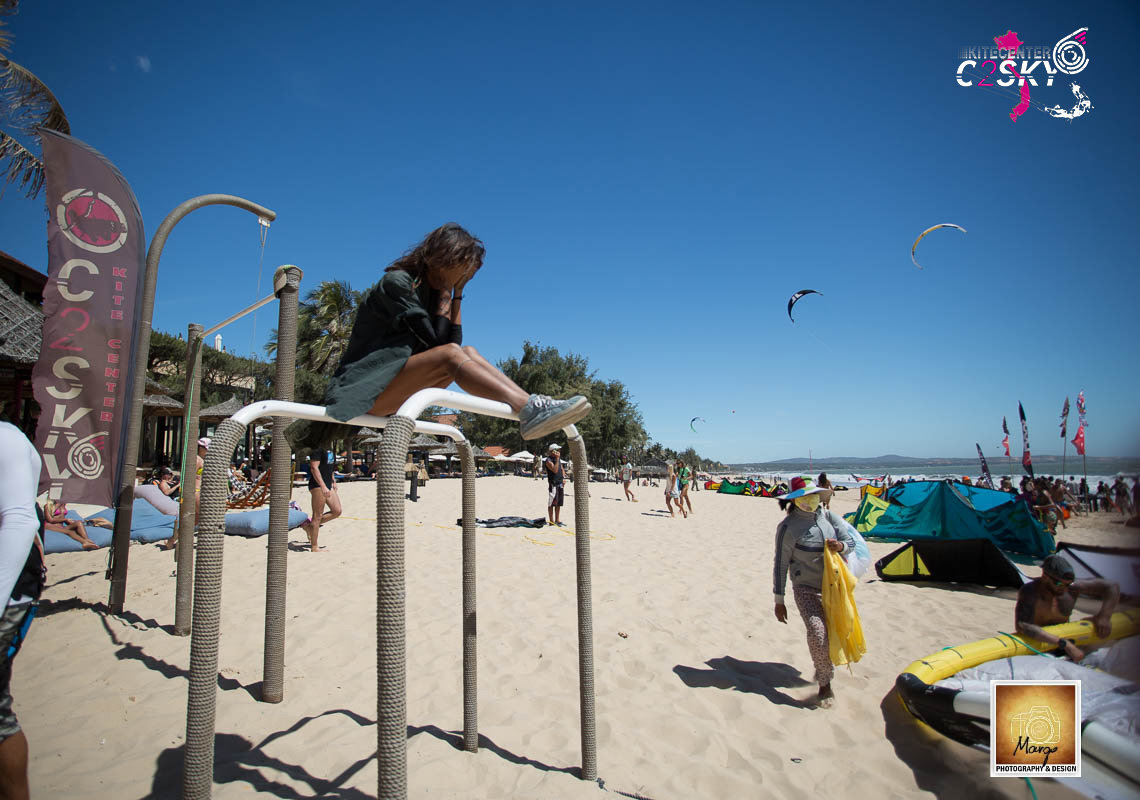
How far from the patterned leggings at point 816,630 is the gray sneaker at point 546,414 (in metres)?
3.00

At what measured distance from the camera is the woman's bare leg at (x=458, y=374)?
212 cm

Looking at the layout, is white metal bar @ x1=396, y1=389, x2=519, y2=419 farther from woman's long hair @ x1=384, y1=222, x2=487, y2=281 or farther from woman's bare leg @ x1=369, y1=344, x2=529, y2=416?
woman's long hair @ x1=384, y1=222, x2=487, y2=281

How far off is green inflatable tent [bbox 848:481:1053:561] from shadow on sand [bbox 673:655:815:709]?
5704 mm

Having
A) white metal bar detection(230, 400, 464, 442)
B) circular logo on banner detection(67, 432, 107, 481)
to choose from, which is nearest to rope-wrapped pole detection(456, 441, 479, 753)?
white metal bar detection(230, 400, 464, 442)

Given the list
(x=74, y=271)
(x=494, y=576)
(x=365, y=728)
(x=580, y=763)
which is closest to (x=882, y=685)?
(x=580, y=763)

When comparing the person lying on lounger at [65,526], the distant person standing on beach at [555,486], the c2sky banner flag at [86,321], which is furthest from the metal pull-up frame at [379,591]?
the distant person standing on beach at [555,486]

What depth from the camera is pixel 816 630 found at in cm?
396

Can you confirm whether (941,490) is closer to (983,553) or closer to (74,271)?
(983,553)

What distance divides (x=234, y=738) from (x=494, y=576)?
12.6 ft

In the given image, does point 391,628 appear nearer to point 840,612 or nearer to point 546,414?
point 546,414

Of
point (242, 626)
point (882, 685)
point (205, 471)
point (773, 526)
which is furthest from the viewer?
point (773, 526)

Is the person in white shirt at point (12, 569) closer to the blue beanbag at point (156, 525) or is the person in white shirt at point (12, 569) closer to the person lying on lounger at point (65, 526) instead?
the blue beanbag at point (156, 525)

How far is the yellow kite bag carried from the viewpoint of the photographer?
386 centimetres

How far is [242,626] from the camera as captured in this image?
14.8 feet
